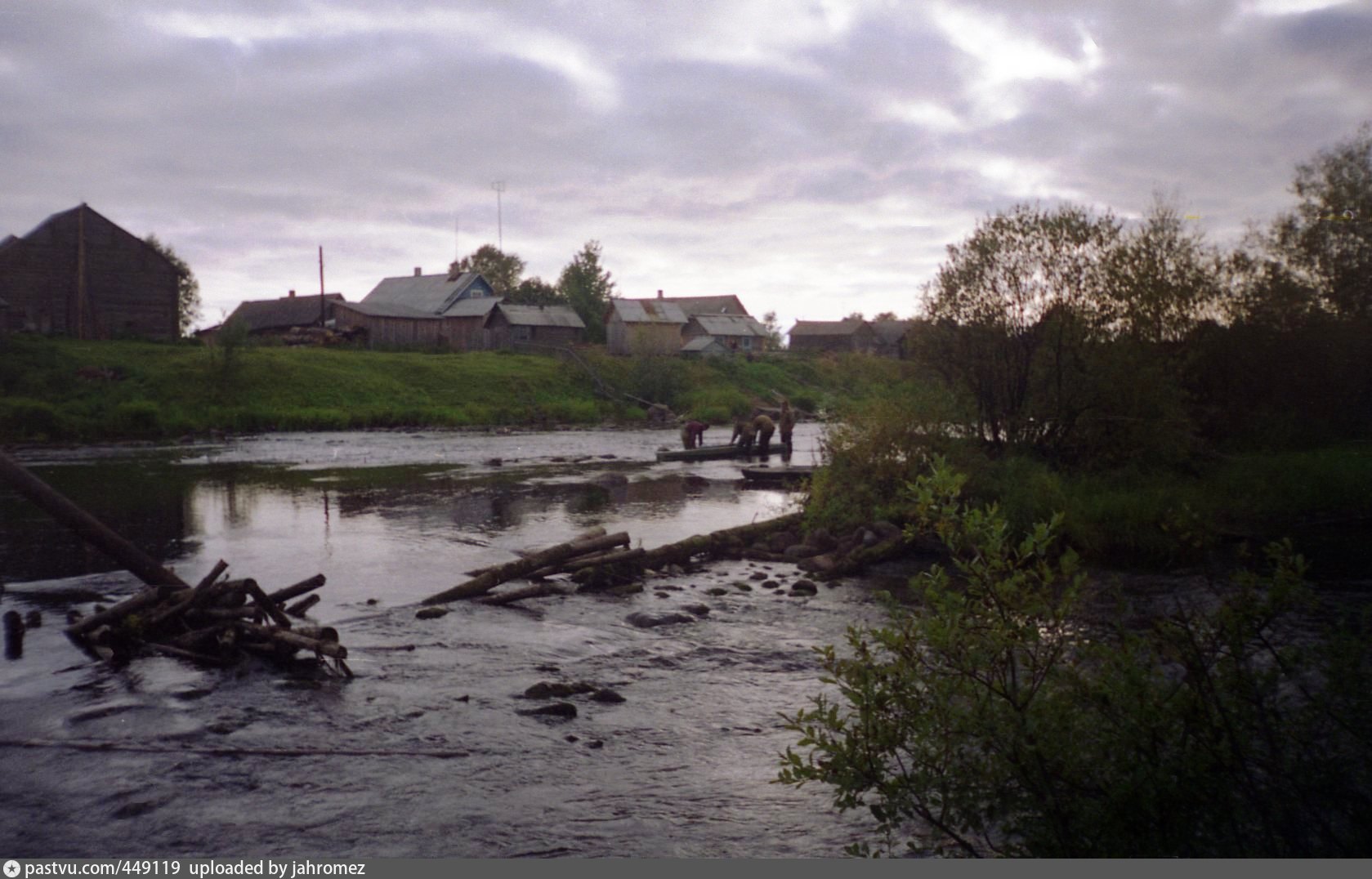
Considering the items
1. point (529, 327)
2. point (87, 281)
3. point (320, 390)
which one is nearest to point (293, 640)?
point (320, 390)

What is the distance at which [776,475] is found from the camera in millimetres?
29375

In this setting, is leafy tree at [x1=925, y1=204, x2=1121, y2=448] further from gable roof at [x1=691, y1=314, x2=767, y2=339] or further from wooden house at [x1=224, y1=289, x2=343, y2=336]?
gable roof at [x1=691, y1=314, x2=767, y2=339]

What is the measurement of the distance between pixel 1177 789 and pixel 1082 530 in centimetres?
1318

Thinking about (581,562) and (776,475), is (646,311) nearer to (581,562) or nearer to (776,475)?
(776,475)

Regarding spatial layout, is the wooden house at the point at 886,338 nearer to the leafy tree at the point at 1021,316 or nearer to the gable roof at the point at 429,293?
the gable roof at the point at 429,293

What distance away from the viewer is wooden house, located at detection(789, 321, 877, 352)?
Result: 111 m

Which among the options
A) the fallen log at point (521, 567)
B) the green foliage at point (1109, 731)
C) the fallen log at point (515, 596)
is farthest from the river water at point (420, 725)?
the green foliage at point (1109, 731)

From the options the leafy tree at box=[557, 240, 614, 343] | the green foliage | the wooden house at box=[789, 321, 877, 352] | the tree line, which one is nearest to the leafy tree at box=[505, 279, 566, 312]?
the leafy tree at box=[557, 240, 614, 343]

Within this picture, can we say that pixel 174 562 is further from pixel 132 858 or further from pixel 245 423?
pixel 245 423

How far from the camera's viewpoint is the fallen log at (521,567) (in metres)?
14.0

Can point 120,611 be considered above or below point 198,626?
above

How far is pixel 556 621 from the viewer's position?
42.9 ft

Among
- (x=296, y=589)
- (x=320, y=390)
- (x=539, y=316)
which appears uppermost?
(x=539, y=316)

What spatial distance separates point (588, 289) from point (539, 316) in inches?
1000
